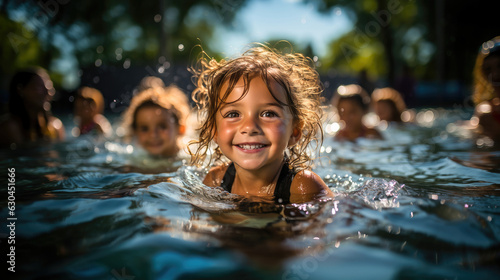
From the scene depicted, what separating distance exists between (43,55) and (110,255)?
1758cm

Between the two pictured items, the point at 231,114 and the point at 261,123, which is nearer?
the point at 261,123

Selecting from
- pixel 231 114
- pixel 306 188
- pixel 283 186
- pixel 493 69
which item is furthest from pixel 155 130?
pixel 493 69

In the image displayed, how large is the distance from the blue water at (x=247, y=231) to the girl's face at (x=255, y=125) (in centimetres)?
32

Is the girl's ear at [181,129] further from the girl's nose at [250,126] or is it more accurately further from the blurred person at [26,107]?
the girl's nose at [250,126]

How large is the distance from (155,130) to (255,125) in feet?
8.61

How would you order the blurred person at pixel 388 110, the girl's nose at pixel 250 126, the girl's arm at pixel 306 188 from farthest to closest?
the blurred person at pixel 388 110 → the girl's arm at pixel 306 188 → the girl's nose at pixel 250 126

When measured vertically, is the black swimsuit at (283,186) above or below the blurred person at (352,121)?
below

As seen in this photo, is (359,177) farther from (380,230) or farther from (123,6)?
(123,6)

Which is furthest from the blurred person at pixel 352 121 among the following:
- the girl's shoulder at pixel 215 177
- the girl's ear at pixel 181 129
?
the girl's shoulder at pixel 215 177

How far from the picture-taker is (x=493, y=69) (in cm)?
506

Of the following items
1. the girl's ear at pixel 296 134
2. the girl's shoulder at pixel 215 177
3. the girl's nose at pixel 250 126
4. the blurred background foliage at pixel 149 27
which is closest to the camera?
the girl's nose at pixel 250 126

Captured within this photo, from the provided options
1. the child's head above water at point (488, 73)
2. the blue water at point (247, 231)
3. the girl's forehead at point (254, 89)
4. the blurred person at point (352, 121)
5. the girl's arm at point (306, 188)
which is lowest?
the blue water at point (247, 231)

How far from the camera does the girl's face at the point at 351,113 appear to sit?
248 inches

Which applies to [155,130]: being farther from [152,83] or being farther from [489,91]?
[489,91]
